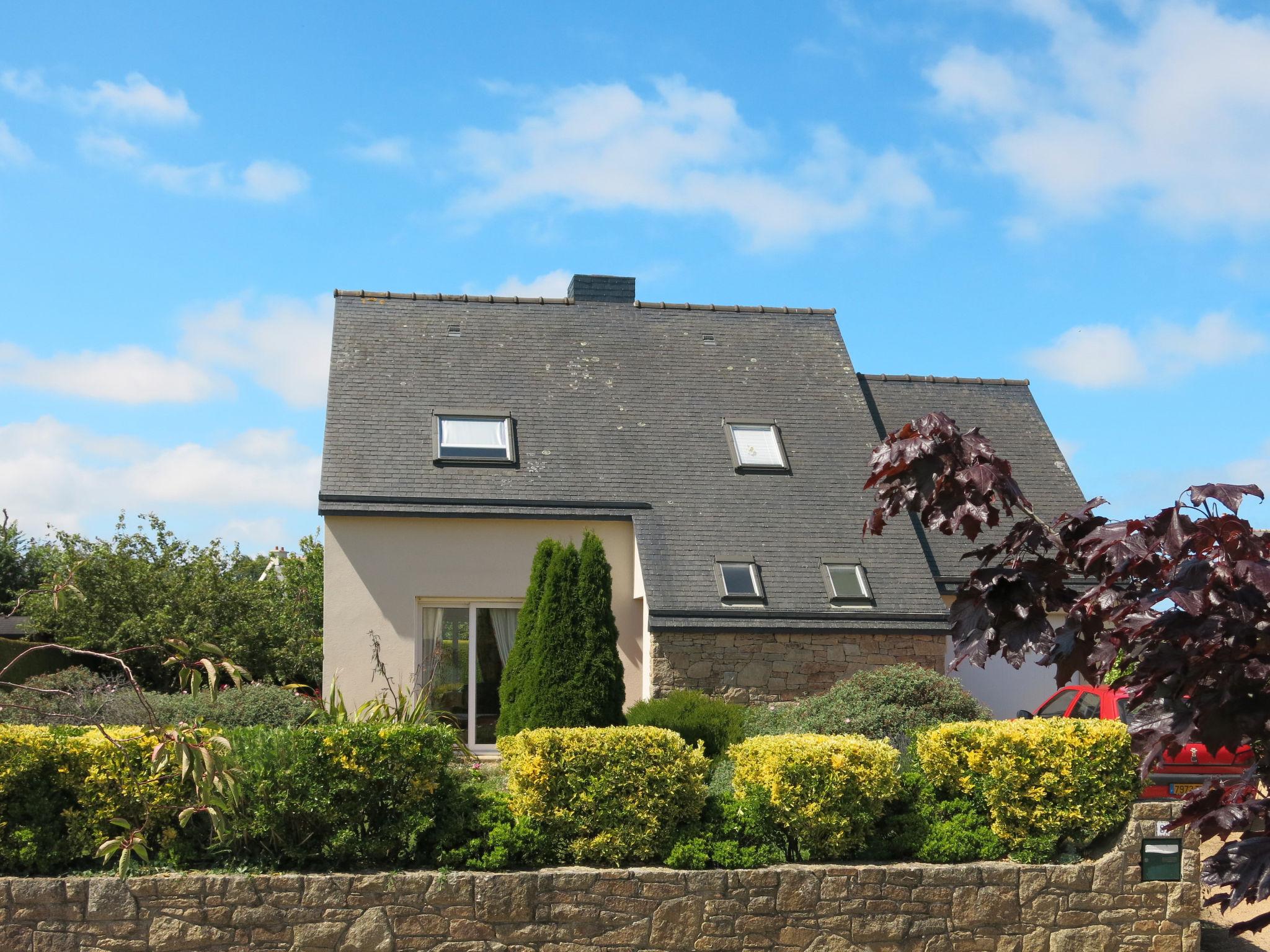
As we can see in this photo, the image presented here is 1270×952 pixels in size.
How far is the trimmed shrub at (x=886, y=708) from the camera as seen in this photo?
406 inches

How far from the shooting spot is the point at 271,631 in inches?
746

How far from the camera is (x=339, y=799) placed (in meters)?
7.75

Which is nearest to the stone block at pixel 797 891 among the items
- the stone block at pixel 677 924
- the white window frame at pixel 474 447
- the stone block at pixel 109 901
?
the stone block at pixel 677 924

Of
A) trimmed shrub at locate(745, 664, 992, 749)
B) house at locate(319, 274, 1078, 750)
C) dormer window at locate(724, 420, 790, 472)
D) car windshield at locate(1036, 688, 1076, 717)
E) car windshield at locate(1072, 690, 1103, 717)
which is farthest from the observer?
dormer window at locate(724, 420, 790, 472)

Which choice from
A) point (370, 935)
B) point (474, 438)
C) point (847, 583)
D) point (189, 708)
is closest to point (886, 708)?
point (847, 583)

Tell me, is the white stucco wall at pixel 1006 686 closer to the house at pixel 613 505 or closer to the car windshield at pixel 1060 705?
the house at pixel 613 505

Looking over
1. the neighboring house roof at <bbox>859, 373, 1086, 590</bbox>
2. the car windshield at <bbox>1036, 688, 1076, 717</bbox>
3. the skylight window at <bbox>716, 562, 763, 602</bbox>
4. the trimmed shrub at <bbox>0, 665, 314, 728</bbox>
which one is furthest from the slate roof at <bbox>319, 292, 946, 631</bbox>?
the trimmed shrub at <bbox>0, 665, 314, 728</bbox>

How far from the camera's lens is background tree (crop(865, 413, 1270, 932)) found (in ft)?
11.6

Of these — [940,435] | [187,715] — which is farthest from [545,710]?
[940,435]

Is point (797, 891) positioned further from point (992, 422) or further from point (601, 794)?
point (992, 422)

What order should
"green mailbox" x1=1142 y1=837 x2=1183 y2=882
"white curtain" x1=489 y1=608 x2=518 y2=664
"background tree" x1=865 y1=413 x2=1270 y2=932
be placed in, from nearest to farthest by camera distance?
1. "background tree" x1=865 y1=413 x2=1270 y2=932
2. "green mailbox" x1=1142 y1=837 x2=1183 y2=882
3. "white curtain" x1=489 y1=608 x2=518 y2=664

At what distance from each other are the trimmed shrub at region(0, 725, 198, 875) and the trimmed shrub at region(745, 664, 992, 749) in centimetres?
509

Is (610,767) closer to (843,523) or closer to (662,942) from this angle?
(662,942)

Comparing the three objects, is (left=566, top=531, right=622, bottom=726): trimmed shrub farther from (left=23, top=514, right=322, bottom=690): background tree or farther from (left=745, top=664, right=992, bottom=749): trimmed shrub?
(left=23, top=514, right=322, bottom=690): background tree
